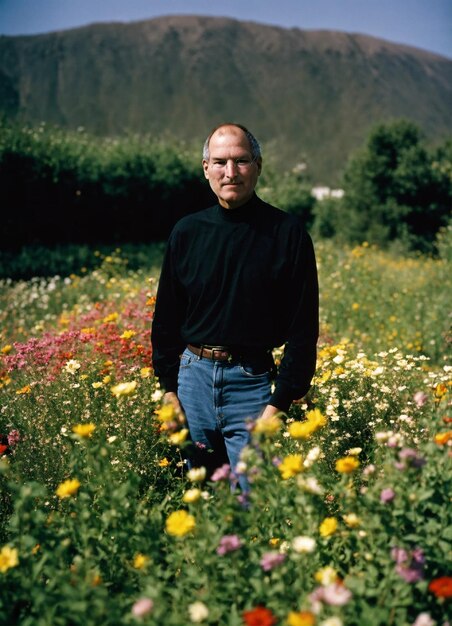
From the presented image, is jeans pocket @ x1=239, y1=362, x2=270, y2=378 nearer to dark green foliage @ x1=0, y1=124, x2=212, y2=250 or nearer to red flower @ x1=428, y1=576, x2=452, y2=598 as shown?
red flower @ x1=428, y1=576, x2=452, y2=598

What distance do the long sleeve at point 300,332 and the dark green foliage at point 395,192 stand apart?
1459 centimetres

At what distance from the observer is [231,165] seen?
214 cm

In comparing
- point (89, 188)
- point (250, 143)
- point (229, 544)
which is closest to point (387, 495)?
point (229, 544)

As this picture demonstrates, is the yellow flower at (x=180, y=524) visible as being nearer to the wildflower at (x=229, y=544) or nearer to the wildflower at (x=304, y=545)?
the wildflower at (x=229, y=544)

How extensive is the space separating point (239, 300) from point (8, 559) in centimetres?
124

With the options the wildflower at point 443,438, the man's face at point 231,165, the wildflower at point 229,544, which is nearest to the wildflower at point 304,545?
the wildflower at point 229,544

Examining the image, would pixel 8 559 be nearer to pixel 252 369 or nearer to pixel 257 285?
pixel 252 369

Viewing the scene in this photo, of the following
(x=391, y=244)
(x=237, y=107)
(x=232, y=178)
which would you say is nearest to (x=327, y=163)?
(x=237, y=107)

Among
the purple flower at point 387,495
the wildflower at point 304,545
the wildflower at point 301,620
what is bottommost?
the wildflower at point 304,545

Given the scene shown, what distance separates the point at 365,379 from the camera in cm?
329

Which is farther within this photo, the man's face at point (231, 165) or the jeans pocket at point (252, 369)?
the jeans pocket at point (252, 369)

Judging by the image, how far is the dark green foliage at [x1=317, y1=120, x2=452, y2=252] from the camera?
16438 millimetres

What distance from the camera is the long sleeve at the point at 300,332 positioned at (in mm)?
2211

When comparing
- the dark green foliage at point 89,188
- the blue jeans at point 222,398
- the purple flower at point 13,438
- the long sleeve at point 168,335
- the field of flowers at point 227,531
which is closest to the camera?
the field of flowers at point 227,531
